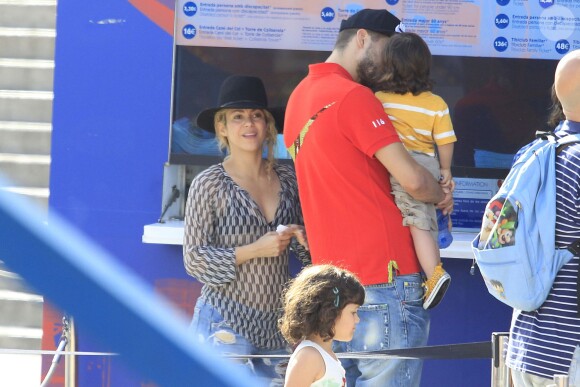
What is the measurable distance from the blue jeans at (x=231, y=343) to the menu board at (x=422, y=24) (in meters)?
1.44

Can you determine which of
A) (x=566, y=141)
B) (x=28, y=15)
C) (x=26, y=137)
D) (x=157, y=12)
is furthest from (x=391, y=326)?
(x=28, y=15)

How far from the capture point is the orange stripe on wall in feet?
15.4

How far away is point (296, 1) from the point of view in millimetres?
4562

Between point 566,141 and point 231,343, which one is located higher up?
point 566,141

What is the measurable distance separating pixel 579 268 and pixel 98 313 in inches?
84.2

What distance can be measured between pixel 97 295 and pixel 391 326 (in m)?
2.44

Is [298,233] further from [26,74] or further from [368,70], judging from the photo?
[26,74]

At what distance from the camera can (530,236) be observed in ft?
9.09

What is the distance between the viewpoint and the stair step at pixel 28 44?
659cm

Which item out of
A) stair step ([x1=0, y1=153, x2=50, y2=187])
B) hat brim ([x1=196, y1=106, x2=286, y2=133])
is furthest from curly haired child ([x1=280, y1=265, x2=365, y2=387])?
stair step ([x1=0, y1=153, x2=50, y2=187])

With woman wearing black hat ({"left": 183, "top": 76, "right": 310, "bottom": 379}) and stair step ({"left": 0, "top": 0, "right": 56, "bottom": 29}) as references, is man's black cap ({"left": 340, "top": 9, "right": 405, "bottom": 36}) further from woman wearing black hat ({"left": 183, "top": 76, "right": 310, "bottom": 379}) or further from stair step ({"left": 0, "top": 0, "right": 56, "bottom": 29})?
stair step ({"left": 0, "top": 0, "right": 56, "bottom": 29})

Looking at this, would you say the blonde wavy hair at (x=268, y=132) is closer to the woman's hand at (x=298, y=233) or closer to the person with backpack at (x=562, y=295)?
the woman's hand at (x=298, y=233)

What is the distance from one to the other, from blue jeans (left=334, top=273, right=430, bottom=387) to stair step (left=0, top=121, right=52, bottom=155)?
3.99m

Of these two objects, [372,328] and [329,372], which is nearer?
[329,372]
